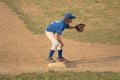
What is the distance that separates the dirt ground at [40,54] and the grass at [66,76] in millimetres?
417

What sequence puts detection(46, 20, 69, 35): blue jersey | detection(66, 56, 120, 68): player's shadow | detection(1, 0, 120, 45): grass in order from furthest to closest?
detection(1, 0, 120, 45): grass, detection(66, 56, 120, 68): player's shadow, detection(46, 20, 69, 35): blue jersey

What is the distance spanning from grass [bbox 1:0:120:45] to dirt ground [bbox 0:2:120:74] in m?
0.89

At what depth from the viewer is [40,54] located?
33.3ft

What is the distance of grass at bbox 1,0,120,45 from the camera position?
1303 cm

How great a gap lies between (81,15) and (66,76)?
30.2 feet

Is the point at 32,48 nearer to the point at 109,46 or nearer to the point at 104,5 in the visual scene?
the point at 109,46

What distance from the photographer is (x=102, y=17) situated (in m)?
16.4

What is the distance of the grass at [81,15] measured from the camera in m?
13.0

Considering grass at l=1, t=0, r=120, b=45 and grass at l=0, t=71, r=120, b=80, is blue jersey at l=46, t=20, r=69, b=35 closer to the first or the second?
grass at l=0, t=71, r=120, b=80

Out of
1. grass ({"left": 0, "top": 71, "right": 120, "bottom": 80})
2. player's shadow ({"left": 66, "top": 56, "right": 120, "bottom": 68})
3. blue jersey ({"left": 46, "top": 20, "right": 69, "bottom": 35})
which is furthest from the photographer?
player's shadow ({"left": 66, "top": 56, "right": 120, "bottom": 68})

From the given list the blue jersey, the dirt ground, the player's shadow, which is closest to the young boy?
the blue jersey

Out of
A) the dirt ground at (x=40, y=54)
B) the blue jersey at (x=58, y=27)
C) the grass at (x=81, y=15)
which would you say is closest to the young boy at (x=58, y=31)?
the blue jersey at (x=58, y=27)

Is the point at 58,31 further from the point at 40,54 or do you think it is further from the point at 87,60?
the point at 40,54

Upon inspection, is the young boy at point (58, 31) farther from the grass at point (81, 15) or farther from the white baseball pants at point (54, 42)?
the grass at point (81, 15)
